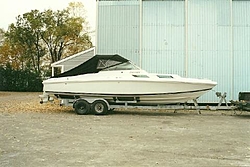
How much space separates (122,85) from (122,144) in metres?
5.75

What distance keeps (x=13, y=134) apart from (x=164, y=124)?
15.0 feet

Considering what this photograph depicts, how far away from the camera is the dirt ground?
5.37 meters

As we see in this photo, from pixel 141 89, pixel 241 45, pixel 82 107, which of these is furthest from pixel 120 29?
pixel 241 45

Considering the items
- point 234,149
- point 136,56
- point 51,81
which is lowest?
point 234,149

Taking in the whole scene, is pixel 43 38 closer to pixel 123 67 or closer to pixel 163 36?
pixel 163 36

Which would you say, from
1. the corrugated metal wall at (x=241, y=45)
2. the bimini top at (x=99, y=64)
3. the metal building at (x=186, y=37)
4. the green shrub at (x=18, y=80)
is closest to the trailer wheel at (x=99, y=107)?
the bimini top at (x=99, y=64)

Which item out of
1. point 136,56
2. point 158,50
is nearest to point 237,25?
point 158,50

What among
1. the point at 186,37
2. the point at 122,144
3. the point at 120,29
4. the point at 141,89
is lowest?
the point at 122,144

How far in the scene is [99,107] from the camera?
497 inches

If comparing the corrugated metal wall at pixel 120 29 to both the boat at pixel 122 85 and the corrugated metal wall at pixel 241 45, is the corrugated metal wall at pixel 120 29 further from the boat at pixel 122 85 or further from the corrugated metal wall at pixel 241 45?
the corrugated metal wall at pixel 241 45

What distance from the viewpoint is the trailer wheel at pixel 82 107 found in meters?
12.6

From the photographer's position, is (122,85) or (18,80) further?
(18,80)

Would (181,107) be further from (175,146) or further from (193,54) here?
(175,146)

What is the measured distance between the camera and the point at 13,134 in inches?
313
